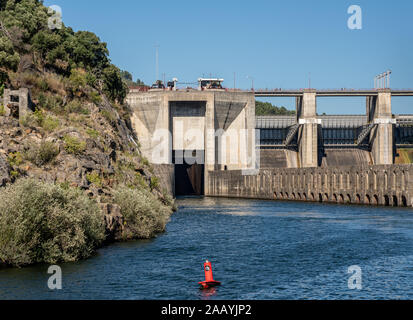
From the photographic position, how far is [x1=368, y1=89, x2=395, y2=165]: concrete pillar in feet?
431

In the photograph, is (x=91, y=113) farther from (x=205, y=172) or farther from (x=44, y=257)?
(x=205, y=172)

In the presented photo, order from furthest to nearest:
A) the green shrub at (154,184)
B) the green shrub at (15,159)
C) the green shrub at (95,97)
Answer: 1. the green shrub at (95,97)
2. the green shrub at (154,184)
3. the green shrub at (15,159)

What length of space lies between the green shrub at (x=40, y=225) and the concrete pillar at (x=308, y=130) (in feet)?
320

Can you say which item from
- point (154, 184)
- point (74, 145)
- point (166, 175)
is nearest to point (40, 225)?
point (74, 145)

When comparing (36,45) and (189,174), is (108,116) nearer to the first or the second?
(36,45)

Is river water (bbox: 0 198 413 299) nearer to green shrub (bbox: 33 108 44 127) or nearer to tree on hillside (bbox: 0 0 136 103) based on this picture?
green shrub (bbox: 33 108 44 127)

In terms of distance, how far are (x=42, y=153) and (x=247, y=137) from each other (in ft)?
292

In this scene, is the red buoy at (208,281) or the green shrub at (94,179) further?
the green shrub at (94,179)

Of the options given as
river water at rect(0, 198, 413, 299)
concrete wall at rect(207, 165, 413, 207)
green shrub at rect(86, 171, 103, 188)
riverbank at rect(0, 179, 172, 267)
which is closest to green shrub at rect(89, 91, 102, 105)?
river water at rect(0, 198, 413, 299)

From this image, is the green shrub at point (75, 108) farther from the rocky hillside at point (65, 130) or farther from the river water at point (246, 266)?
the river water at point (246, 266)

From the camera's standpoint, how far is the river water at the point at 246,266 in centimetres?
2888

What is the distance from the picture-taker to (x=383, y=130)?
430 ft

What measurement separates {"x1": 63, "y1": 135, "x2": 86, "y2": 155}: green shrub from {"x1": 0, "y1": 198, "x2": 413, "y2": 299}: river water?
400 inches

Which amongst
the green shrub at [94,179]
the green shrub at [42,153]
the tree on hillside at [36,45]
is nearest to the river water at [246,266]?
the green shrub at [94,179]
